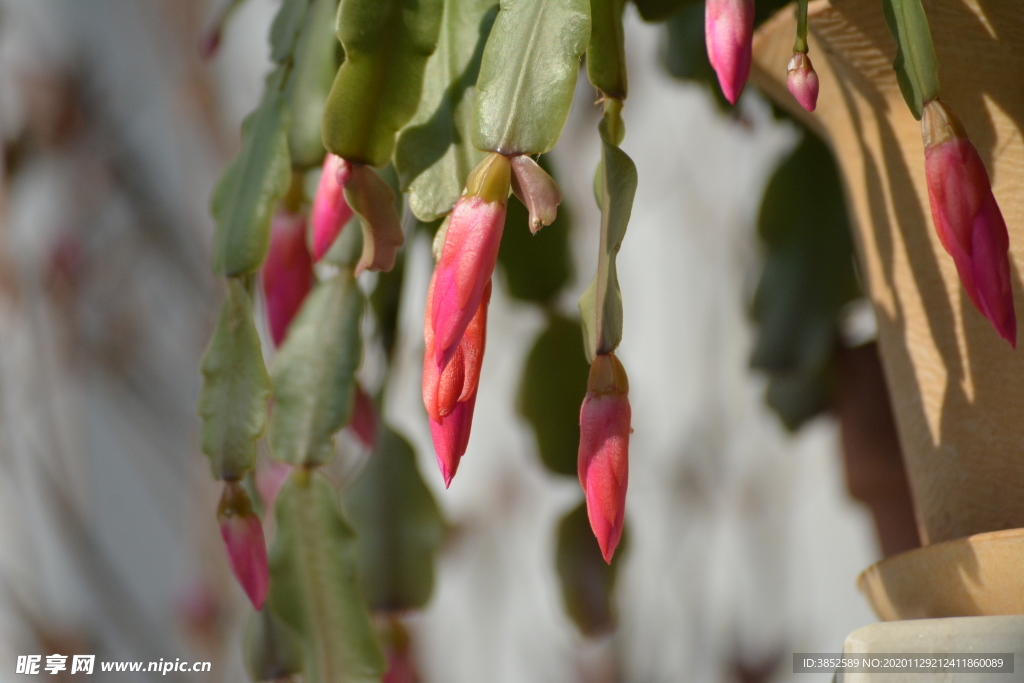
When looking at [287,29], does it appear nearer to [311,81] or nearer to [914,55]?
[311,81]

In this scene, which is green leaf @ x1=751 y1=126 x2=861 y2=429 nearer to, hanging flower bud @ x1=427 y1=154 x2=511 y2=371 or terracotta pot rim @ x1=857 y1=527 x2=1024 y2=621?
terracotta pot rim @ x1=857 y1=527 x2=1024 y2=621

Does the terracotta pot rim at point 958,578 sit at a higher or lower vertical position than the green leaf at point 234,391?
lower

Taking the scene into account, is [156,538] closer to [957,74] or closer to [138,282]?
[138,282]

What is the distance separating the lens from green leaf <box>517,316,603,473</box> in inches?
28.8

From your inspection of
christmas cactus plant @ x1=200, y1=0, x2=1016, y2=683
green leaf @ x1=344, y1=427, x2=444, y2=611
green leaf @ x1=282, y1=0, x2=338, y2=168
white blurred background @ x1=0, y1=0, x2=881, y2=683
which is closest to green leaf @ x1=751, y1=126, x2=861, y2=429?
christmas cactus plant @ x1=200, y1=0, x2=1016, y2=683

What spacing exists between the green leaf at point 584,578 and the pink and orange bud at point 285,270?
0.95 feet

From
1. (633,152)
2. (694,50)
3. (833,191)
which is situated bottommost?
(833,191)

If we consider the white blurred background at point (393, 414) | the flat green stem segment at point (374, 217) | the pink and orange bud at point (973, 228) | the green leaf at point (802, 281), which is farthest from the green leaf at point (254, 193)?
the white blurred background at point (393, 414)

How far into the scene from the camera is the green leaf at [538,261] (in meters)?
0.75

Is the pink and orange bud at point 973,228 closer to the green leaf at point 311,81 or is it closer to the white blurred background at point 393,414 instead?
the green leaf at point 311,81

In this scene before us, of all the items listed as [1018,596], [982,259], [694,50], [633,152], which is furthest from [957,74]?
[633,152]

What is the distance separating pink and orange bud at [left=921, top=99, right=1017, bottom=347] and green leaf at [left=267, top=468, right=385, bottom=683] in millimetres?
344

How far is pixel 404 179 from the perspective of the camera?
42 cm

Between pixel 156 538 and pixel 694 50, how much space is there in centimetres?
138
